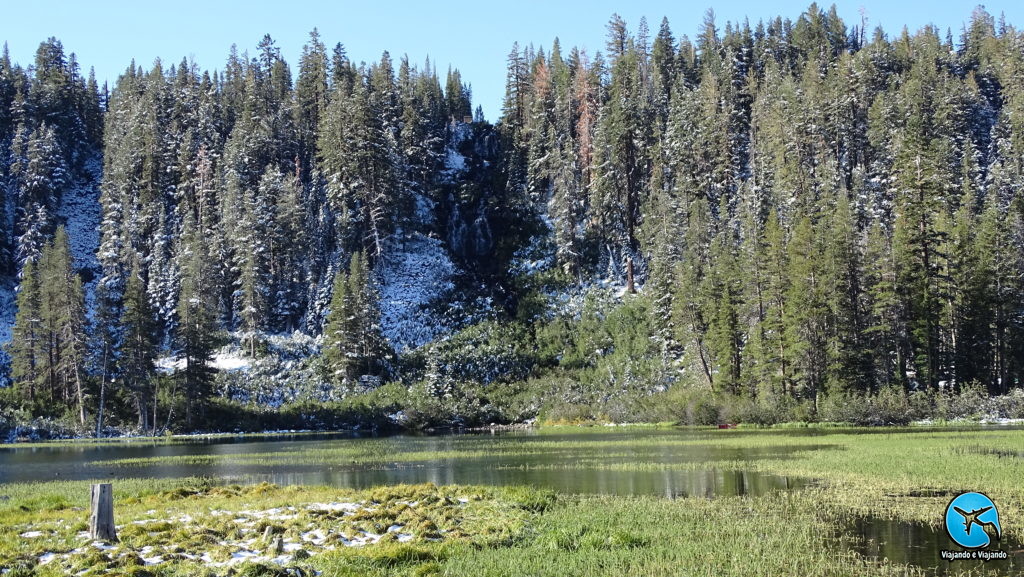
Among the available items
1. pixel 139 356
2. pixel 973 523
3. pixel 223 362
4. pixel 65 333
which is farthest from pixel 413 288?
pixel 973 523

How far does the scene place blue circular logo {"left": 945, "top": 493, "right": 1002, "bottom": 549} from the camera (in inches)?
593

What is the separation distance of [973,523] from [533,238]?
86.8 metres

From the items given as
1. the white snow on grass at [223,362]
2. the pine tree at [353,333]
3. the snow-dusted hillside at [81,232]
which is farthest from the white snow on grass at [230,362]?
the snow-dusted hillside at [81,232]

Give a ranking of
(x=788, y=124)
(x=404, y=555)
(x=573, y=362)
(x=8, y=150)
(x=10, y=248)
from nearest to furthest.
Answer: (x=404, y=555) < (x=573, y=362) < (x=788, y=124) < (x=10, y=248) < (x=8, y=150)

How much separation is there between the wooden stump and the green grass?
0.38 m

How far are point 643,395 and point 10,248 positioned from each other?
275ft

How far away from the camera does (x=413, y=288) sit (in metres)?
94.3

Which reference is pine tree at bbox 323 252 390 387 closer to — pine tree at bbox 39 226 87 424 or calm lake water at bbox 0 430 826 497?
pine tree at bbox 39 226 87 424

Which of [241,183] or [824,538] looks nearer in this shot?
[824,538]

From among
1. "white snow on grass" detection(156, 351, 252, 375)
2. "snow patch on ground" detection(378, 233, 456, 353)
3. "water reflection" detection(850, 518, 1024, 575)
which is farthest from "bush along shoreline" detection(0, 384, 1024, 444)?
"water reflection" detection(850, 518, 1024, 575)

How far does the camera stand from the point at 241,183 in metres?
100

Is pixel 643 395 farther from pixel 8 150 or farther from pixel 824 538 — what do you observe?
pixel 8 150

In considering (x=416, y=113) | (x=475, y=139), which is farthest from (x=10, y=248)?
(x=475, y=139)

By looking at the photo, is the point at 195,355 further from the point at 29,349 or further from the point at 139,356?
the point at 29,349
